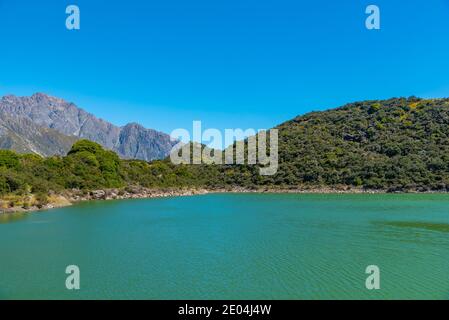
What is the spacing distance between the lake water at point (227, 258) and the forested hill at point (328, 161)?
2200 cm

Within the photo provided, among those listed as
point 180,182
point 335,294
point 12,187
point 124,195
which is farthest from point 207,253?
point 180,182

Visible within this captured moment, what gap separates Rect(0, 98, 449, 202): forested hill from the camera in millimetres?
52728

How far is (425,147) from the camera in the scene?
64.0 m

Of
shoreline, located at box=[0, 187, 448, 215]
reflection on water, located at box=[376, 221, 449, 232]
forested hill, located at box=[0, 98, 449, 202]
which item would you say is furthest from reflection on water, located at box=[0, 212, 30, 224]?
reflection on water, located at box=[376, 221, 449, 232]

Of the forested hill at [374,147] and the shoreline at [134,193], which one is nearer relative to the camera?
the shoreline at [134,193]

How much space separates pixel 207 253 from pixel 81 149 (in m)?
49.3

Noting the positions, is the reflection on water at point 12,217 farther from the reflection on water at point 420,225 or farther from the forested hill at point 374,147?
the forested hill at point 374,147

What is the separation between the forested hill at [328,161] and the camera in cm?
5273

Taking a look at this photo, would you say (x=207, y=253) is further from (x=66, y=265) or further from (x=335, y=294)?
(x=335, y=294)

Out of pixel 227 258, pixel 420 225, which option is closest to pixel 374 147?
pixel 420 225

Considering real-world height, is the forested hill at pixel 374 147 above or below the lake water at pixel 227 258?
above

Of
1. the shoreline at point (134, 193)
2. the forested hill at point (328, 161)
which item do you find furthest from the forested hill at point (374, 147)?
the shoreline at point (134, 193)

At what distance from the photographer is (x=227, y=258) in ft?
49.9

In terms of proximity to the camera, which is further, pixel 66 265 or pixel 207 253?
pixel 207 253
